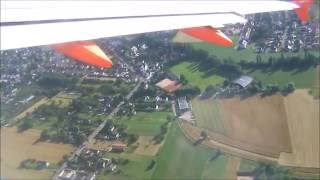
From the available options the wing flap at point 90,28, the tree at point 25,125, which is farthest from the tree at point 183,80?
the wing flap at point 90,28

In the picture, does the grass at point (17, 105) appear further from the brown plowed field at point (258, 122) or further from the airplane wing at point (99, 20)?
the airplane wing at point (99, 20)

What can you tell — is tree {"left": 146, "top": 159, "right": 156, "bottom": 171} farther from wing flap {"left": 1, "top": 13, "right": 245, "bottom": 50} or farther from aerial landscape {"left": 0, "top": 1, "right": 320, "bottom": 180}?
wing flap {"left": 1, "top": 13, "right": 245, "bottom": 50}

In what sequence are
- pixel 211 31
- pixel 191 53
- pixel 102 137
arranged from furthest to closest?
pixel 191 53
pixel 102 137
pixel 211 31

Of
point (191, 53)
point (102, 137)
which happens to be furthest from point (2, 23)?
point (191, 53)

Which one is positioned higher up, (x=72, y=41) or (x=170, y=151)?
(x=72, y=41)

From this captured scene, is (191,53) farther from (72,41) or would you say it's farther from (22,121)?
(72,41)
